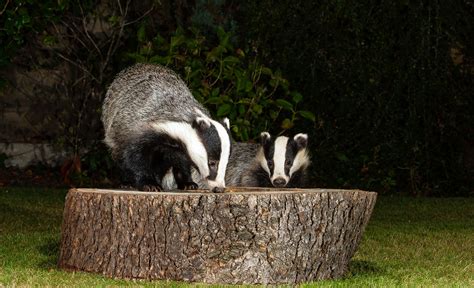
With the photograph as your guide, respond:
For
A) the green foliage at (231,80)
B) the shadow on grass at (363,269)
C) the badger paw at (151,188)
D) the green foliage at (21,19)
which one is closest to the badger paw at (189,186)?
the badger paw at (151,188)

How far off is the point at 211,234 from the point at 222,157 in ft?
1.71

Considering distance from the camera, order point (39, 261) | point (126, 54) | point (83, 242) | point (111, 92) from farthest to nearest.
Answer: point (126, 54), point (111, 92), point (39, 261), point (83, 242)

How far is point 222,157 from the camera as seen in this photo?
15.6ft

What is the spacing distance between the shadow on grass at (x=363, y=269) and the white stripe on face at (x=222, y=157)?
0.78m

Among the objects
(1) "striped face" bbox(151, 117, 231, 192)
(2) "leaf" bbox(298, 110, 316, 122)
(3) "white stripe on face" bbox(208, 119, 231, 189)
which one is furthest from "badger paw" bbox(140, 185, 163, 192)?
(2) "leaf" bbox(298, 110, 316, 122)

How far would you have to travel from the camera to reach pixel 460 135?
9.31 m

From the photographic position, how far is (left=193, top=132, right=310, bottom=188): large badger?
686 cm

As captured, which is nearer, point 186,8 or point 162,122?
point 162,122

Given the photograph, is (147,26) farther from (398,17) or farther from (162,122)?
(162,122)

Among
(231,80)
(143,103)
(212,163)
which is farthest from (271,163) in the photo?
(231,80)

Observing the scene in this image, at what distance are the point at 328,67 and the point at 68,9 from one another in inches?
98.3

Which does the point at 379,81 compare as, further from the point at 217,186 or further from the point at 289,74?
the point at 217,186

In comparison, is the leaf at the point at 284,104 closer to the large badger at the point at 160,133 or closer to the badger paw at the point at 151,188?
the large badger at the point at 160,133

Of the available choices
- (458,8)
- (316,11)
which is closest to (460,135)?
(458,8)
